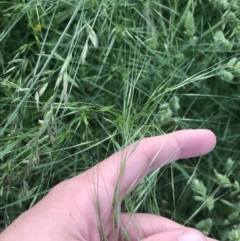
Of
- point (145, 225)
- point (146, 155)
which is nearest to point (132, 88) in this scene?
point (146, 155)

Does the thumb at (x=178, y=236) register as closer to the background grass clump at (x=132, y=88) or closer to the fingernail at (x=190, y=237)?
the fingernail at (x=190, y=237)

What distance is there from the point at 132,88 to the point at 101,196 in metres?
0.26

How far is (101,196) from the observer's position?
795 millimetres

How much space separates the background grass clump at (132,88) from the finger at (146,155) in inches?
2.1

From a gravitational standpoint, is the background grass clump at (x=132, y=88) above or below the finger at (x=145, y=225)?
above

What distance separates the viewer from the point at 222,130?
1087 millimetres

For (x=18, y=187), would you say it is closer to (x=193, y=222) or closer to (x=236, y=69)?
(x=193, y=222)

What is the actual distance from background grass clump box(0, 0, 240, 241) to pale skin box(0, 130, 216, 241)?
0.06 meters

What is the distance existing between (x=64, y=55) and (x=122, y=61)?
0.58ft

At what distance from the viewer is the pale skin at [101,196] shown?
2.48ft

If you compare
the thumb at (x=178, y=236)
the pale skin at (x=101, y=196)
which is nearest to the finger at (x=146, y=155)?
the pale skin at (x=101, y=196)

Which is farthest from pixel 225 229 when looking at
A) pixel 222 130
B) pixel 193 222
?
pixel 222 130

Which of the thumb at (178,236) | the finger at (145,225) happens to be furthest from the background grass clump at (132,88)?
the thumb at (178,236)

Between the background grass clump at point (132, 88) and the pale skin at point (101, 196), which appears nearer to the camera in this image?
the pale skin at point (101, 196)
